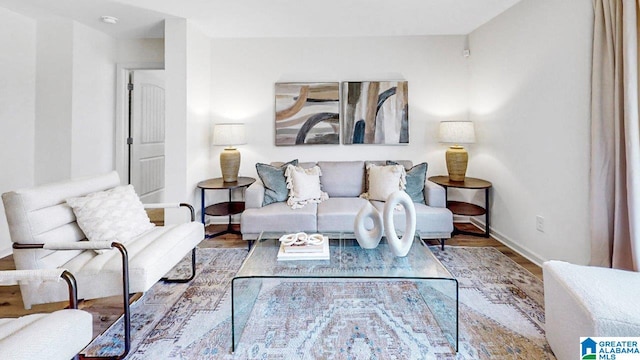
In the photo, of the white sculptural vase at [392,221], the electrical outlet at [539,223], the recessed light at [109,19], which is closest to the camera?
the white sculptural vase at [392,221]

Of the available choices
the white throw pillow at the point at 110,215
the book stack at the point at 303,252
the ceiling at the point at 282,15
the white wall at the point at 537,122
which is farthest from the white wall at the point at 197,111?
the white wall at the point at 537,122

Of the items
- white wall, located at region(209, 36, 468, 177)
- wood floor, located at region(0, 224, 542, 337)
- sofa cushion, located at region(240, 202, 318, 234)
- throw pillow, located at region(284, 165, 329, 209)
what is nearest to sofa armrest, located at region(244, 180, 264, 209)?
sofa cushion, located at region(240, 202, 318, 234)

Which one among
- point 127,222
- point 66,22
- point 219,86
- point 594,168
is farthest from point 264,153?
point 594,168

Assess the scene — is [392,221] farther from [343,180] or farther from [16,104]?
[16,104]

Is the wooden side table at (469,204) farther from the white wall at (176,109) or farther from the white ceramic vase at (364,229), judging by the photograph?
the white wall at (176,109)

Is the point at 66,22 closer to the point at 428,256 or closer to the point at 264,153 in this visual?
the point at 264,153

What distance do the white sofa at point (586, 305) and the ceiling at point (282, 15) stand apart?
2.60 m

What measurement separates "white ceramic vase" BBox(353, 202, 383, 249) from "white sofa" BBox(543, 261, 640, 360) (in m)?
0.93

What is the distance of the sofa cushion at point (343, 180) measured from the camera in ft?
12.4

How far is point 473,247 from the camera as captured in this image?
11.0 feet

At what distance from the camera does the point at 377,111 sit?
4148 millimetres

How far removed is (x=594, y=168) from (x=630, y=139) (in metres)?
0.32

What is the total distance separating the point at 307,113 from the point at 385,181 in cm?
140

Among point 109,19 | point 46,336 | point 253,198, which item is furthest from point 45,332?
point 109,19
